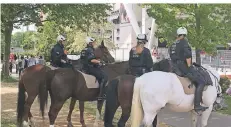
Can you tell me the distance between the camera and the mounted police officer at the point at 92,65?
10.0 meters

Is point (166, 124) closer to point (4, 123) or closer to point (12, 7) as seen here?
point (4, 123)

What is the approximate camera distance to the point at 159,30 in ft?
60.4

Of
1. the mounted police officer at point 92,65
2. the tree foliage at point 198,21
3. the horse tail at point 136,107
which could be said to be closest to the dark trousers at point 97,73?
the mounted police officer at point 92,65

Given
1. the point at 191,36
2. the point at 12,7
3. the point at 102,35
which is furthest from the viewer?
the point at 102,35

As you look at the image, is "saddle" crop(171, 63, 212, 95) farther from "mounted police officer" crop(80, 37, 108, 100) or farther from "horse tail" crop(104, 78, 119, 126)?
"mounted police officer" crop(80, 37, 108, 100)

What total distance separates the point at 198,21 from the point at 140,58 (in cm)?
864

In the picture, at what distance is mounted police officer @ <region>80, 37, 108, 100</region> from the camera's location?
10.0 m

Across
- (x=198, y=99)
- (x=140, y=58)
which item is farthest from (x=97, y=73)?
(x=198, y=99)

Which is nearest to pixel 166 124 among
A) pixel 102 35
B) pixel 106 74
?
pixel 106 74

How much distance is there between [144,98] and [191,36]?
30.4 feet

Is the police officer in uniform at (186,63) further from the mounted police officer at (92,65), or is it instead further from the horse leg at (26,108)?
the horse leg at (26,108)

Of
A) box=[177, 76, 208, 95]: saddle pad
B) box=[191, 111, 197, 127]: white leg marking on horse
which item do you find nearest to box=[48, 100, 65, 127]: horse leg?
box=[177, 76, 208, 95]: saddle pad

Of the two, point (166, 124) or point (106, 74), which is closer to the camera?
point (106, 74)

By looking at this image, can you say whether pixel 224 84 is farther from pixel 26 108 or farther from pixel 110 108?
pixel 26 108
